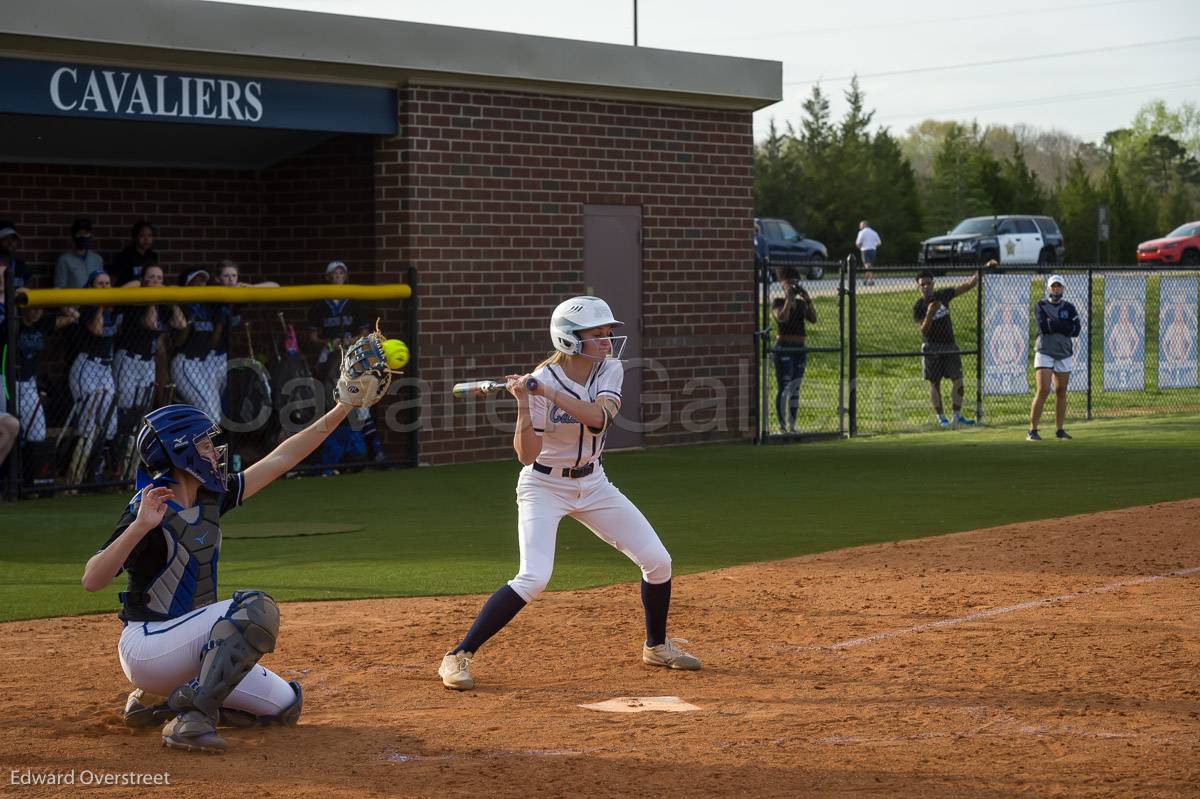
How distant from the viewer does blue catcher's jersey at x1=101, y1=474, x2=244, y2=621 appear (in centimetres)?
627

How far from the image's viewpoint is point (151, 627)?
634 cm

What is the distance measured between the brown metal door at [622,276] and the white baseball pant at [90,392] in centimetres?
619

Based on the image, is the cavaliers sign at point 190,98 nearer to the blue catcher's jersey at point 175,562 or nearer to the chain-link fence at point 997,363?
the chain-link fence at point 997,363

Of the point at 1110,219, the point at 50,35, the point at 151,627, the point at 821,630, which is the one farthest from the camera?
the point at 1110,219

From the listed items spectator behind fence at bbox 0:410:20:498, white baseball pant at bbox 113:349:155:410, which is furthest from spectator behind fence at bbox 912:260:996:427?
spectator behind fence at bbox 0:410:20:498

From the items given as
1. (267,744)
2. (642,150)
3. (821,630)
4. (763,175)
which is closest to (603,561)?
(821,630)

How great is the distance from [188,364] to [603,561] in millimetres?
Result: 6601

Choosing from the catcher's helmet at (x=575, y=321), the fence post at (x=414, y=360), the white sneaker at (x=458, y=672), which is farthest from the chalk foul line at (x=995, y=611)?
the fence post at (x=414, y=360)

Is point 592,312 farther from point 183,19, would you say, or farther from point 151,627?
point 183,19

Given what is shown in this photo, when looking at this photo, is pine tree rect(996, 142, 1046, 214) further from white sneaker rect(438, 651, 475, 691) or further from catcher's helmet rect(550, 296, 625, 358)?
white sneaker rect(438, 651, 475, 691)

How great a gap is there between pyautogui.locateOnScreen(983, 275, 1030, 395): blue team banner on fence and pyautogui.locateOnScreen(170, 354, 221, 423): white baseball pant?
1237 cm

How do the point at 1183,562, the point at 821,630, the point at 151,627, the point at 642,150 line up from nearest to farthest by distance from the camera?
1. the point at 151,627
2. the point at 821,630
3. the point at 1183,562
4. the point at 642,150

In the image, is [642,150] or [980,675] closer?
[980,675]

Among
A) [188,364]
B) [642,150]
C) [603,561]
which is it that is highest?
[642,150]
